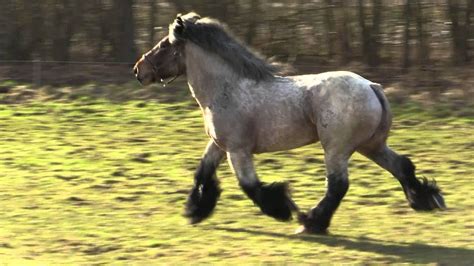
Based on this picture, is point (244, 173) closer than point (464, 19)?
Yes

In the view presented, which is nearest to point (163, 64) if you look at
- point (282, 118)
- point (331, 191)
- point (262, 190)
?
point (282, 118)

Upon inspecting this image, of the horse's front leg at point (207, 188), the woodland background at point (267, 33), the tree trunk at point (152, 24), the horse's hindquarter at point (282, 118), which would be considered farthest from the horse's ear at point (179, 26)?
the tree trunk at point (152, 24)

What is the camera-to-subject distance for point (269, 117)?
31.1ft

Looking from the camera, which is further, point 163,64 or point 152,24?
point 152,24

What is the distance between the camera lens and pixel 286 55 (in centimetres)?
1775

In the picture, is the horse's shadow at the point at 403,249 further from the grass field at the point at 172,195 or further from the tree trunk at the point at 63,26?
the tree trunk at the point at 63,26

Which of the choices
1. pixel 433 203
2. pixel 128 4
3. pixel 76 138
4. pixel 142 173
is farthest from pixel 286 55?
pixel 433 203

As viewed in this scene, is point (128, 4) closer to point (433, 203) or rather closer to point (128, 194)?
→ point (128, 194)

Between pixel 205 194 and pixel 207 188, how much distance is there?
58 millimetres

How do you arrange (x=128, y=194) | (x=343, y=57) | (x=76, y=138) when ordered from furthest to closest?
(x=343, y=57), (x=76, y=138), (x=128, y=194)

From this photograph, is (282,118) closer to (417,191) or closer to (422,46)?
(417,191)

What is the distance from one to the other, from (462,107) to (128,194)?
233 inches

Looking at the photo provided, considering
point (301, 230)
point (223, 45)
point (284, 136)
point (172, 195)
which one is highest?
point (223, 45)

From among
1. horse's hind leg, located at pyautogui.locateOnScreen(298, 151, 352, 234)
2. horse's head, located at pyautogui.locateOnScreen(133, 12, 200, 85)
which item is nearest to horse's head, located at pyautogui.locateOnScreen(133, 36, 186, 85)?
horse's head, located at pyautogui.locateOnScreen(133, 12, 200, 85)
